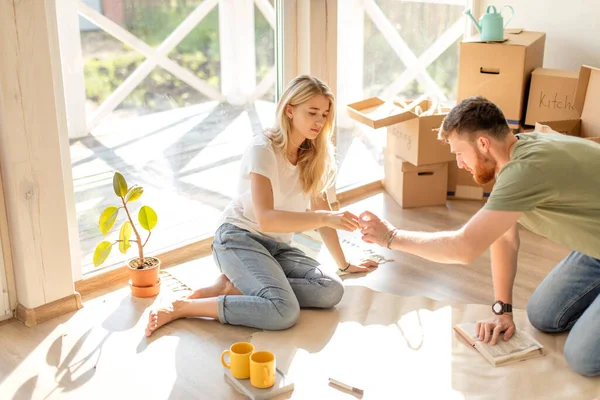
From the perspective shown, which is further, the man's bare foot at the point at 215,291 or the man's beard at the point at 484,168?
the man's bare foot at the point at 215,291

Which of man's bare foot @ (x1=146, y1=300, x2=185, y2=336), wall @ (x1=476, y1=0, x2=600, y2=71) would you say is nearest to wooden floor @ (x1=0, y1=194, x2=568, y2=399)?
man's bare foot @ (x1=146, y1=300, x2=185, y2=336)

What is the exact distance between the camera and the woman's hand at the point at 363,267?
9.86 ft

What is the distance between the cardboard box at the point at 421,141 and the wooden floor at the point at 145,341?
65cm

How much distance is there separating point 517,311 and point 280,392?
102cm

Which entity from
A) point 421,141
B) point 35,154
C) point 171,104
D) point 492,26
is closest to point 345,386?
point 35,154

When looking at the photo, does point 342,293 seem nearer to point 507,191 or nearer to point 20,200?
point 507,191

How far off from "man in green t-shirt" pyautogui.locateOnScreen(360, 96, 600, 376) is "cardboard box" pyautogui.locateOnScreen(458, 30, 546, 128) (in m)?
1.42

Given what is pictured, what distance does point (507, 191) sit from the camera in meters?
2.06

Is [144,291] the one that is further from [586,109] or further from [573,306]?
[586,109]

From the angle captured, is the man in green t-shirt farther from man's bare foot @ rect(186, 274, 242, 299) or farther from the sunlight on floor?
man's bare foot @ rect(186, 274, 242, 299)

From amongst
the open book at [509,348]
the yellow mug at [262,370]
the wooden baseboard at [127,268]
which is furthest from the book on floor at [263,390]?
the wooden baseboard at [127,268]

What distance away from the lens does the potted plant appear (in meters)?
2.69

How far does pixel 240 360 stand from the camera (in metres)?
2.15

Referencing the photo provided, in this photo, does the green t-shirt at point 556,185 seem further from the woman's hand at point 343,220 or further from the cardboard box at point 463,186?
the cardboard box at point 463,186
